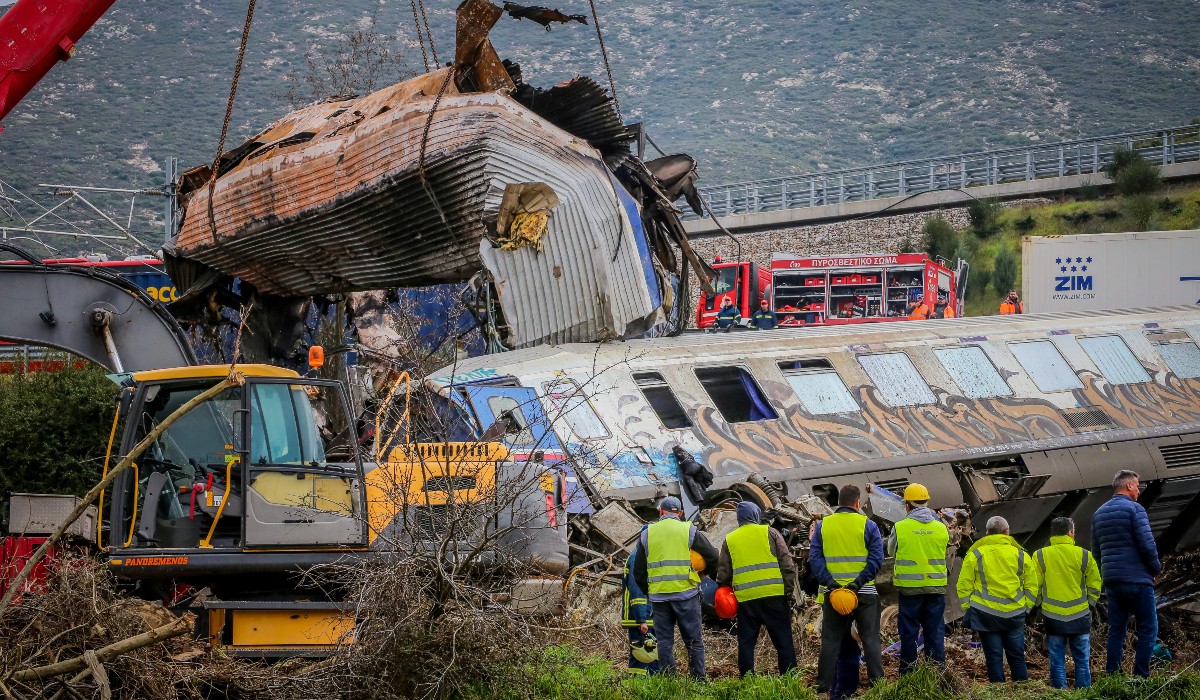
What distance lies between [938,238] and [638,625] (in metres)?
37.4

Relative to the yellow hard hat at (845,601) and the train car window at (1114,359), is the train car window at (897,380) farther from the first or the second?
the yellow hard hat at (845,601)

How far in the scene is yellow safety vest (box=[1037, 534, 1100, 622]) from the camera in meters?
10.4

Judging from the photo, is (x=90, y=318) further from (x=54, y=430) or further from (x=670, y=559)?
(x=54, y=430)

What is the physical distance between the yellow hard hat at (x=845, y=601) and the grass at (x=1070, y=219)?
3531 centimetres

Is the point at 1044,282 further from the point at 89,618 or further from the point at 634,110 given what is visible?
the point at 634,110

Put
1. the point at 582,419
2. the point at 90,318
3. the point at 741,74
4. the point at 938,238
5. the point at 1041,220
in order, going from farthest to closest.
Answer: the point at 741,74
the point at 1041,220
the point at 938,238
the point at 582,419
the point at 90,318

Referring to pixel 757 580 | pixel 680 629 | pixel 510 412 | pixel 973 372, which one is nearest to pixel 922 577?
pixel 757 580

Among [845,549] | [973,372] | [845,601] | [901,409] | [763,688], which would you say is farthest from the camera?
[973,372]

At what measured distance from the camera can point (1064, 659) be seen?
10.3m

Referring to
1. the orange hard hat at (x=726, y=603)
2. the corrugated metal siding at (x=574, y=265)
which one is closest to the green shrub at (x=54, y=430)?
the corrugated metal siding at (x=574, y=265)

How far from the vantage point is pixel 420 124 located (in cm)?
1074

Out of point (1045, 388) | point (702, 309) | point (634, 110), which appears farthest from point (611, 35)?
point (1045, 388)

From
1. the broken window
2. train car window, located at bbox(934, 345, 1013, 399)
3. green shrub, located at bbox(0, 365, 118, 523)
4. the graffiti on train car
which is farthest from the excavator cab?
train car window, located at bbox(934, 345, 1013, 399)

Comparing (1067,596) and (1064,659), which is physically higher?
(1067,596)
